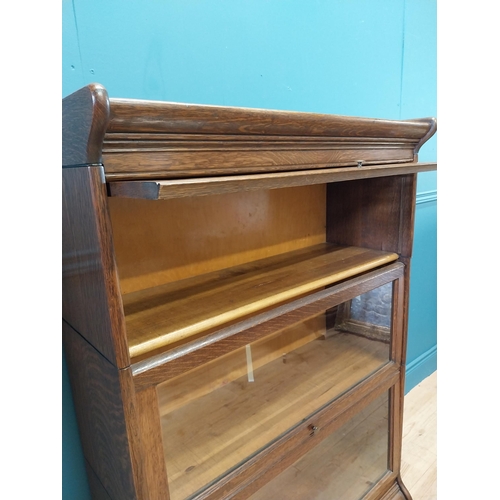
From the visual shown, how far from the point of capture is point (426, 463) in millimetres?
1245

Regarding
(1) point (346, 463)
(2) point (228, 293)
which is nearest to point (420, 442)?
(1) point (346, 463)

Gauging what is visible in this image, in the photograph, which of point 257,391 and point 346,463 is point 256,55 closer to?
point 257,391

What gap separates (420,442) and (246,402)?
0.88 m

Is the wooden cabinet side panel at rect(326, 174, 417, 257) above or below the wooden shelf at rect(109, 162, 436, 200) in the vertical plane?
below

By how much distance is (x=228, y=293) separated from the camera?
66 centimetres

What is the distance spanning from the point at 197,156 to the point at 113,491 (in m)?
0.54

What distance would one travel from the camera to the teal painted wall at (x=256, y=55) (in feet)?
2.13

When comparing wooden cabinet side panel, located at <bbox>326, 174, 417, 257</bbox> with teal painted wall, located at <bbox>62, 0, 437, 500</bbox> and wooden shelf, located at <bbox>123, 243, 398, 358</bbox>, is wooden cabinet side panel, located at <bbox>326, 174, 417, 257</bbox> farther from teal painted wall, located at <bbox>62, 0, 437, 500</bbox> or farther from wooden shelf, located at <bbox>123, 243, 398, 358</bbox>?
teal painted wall, located at <bbox>62, 0, 437, 500</bbox>

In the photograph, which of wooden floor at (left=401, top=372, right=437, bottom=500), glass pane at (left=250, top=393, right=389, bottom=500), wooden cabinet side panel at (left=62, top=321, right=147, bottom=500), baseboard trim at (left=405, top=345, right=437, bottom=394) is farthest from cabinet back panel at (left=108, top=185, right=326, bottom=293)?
baseboard trim at (left=405, top=345, right=437, bottom=394)

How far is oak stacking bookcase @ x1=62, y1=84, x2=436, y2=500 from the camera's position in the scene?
1.51ft

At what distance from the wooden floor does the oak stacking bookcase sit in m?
0.15

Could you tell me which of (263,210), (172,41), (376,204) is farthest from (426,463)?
(172,41)

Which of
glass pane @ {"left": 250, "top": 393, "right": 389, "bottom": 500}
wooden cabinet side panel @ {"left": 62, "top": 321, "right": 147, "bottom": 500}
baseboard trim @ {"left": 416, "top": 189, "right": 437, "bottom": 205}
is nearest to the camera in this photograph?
wooden cabinet side panel @ {"left": 62, "top": 321, "right": 147, "bottom": 500}

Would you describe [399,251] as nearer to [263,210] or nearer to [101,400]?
[263,210]
